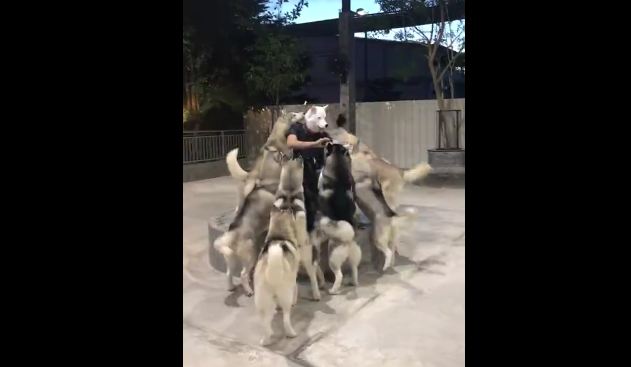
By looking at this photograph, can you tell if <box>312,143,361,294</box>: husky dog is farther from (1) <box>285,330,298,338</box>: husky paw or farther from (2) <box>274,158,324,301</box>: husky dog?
(1) <box>285,330,298,338</box>: husky paw

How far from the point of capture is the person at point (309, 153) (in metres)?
1.66

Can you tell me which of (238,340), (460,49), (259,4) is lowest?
(238,340)

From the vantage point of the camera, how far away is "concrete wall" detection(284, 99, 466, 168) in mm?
1618

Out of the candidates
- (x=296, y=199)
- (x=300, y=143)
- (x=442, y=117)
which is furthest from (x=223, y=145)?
(x=442, y=117)

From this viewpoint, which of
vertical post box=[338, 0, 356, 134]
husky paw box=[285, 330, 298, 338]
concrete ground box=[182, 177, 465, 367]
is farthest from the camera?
vertical post box=[338, 0, 356, 134]

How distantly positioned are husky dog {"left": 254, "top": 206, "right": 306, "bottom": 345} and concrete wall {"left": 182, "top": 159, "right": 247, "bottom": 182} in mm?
378

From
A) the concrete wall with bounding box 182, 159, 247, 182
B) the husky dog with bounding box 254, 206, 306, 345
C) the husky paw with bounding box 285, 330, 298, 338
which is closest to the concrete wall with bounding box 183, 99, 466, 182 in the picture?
the concrete wall with bounding box 182, 159, 247, 182

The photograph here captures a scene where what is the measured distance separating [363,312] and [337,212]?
41 centimetres

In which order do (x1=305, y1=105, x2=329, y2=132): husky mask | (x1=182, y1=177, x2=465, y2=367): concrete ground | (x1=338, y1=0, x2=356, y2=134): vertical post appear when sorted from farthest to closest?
(x1=305, y1=105, x2=329, y2=132): husky mask, (x1=338, y1=0, x2=356, y2=134): vertical post, (x1=182, y1=177, x2=465, y2=367): concrete ground
